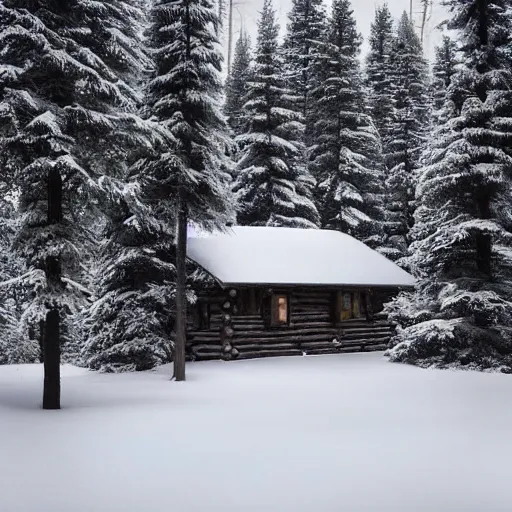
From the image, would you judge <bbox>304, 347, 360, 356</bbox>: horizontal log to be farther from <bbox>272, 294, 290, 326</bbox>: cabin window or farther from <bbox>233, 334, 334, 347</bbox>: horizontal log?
<bbox>272, 294, 290, 326</bbox>: cabin window

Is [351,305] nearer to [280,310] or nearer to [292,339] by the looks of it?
[292,339]

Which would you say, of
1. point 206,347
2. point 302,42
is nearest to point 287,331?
point 206,347

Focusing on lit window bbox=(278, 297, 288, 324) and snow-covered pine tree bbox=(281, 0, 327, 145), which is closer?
lit window bbox=(278, 297, 288, 324)

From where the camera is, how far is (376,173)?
35250mm

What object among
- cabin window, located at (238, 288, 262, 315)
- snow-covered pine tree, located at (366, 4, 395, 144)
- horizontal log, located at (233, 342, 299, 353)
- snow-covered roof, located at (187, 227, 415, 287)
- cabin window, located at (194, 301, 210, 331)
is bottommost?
horizontal log, located at (233, 342, 299, 353)

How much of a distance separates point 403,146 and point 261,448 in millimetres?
30304

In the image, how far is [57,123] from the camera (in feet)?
41.5

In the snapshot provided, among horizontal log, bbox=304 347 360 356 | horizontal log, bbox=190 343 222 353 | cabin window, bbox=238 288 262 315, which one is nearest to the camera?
horizontal log, bbox=190 343 222 353

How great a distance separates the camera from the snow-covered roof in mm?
23359

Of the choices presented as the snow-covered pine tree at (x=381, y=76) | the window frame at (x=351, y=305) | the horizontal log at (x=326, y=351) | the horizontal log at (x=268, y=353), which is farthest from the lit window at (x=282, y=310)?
the snow-covered pine tree at (x=381, y=76)

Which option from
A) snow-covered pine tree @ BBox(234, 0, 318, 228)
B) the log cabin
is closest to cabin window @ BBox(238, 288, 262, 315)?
the log cabin

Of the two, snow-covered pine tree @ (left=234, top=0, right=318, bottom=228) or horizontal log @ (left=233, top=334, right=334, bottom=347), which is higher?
snow-covered pine tree @ (left=234, top=0, right=318, bottom=228)

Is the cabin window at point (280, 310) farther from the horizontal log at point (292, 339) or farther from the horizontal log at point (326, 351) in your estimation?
the horizontal log at point (326, 351)

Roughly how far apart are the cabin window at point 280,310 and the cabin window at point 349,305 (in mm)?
2278
